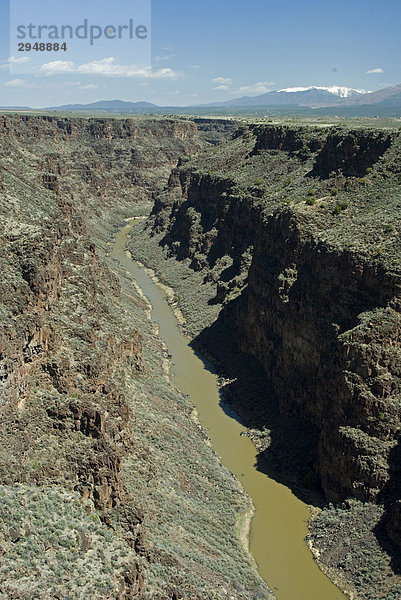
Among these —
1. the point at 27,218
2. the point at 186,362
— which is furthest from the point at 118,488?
the point at 186,362

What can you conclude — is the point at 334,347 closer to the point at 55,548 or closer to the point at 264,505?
the point at 264,505

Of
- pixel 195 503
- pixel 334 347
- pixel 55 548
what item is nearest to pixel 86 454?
pixel 55 548

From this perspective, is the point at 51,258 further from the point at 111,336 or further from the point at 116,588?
the point at 116,588

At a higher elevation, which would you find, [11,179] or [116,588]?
[11,179]

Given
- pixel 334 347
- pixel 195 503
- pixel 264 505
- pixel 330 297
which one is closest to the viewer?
pixel 195 503

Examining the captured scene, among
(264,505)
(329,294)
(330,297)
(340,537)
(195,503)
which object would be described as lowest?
(264,505)
